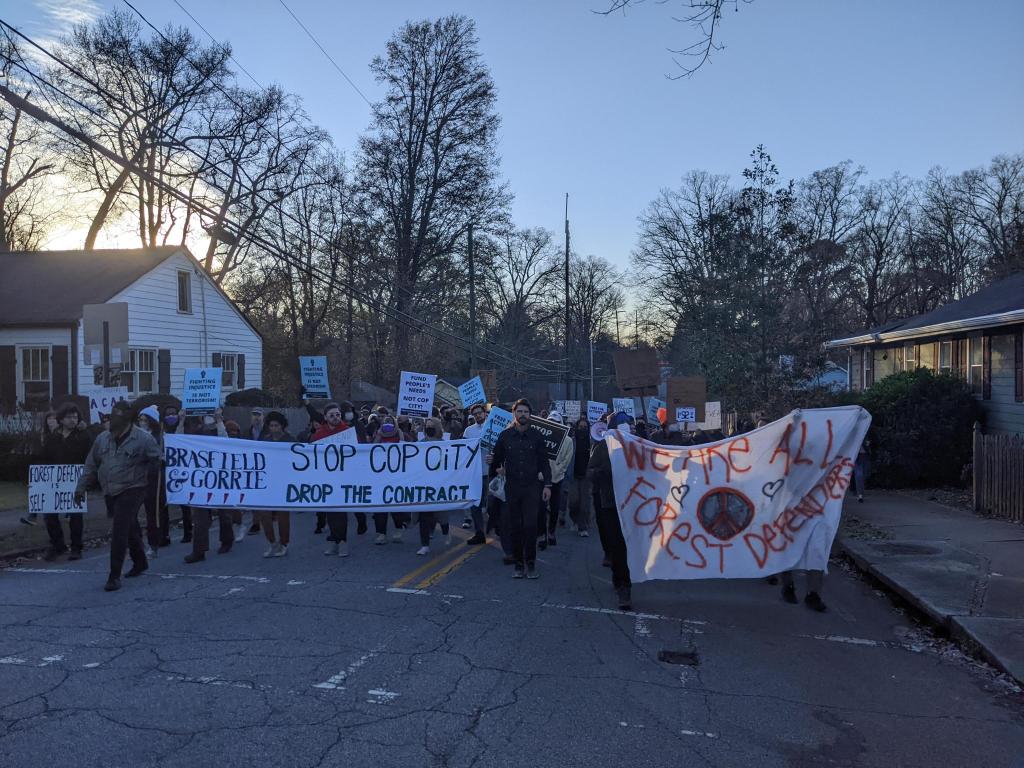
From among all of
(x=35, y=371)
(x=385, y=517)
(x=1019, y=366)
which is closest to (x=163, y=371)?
(x=35, y=371)

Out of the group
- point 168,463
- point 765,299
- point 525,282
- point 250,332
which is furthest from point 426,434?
point 525,282

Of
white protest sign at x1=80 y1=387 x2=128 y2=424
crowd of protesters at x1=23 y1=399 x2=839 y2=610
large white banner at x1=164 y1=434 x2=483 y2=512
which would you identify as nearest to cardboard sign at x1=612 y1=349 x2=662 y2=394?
crowd of protesters at x1=23 y1=399 x2=839 y2=610

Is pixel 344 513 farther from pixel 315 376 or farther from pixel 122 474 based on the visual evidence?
pixel 315 376

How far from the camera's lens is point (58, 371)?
78.8 ft

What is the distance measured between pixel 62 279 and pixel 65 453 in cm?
1800

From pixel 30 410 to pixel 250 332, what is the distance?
11.3 m

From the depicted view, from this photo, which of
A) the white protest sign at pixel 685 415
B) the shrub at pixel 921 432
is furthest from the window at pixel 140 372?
the shrub at pixel 921 432

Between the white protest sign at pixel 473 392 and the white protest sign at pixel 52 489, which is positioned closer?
the white protest sign at pixel 52 489

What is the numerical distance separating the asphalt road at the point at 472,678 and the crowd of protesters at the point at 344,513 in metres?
0.50

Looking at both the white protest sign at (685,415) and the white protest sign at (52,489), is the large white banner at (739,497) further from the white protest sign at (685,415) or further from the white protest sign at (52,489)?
the white protest sign at (685,415)

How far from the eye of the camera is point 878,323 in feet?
166

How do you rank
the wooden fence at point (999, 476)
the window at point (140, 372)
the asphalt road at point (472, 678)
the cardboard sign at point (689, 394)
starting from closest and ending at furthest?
the asphalt road at point (472, 678), the wooden fence at point (999, 476), the cardboard sign at point (689, 394), the window at point (140, 372)

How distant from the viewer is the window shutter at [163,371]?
27.0 metres

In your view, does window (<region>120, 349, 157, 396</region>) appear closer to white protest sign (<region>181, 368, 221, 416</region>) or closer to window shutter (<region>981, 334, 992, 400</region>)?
white protest sign (<region>181, 368, 221, 416</region>)
